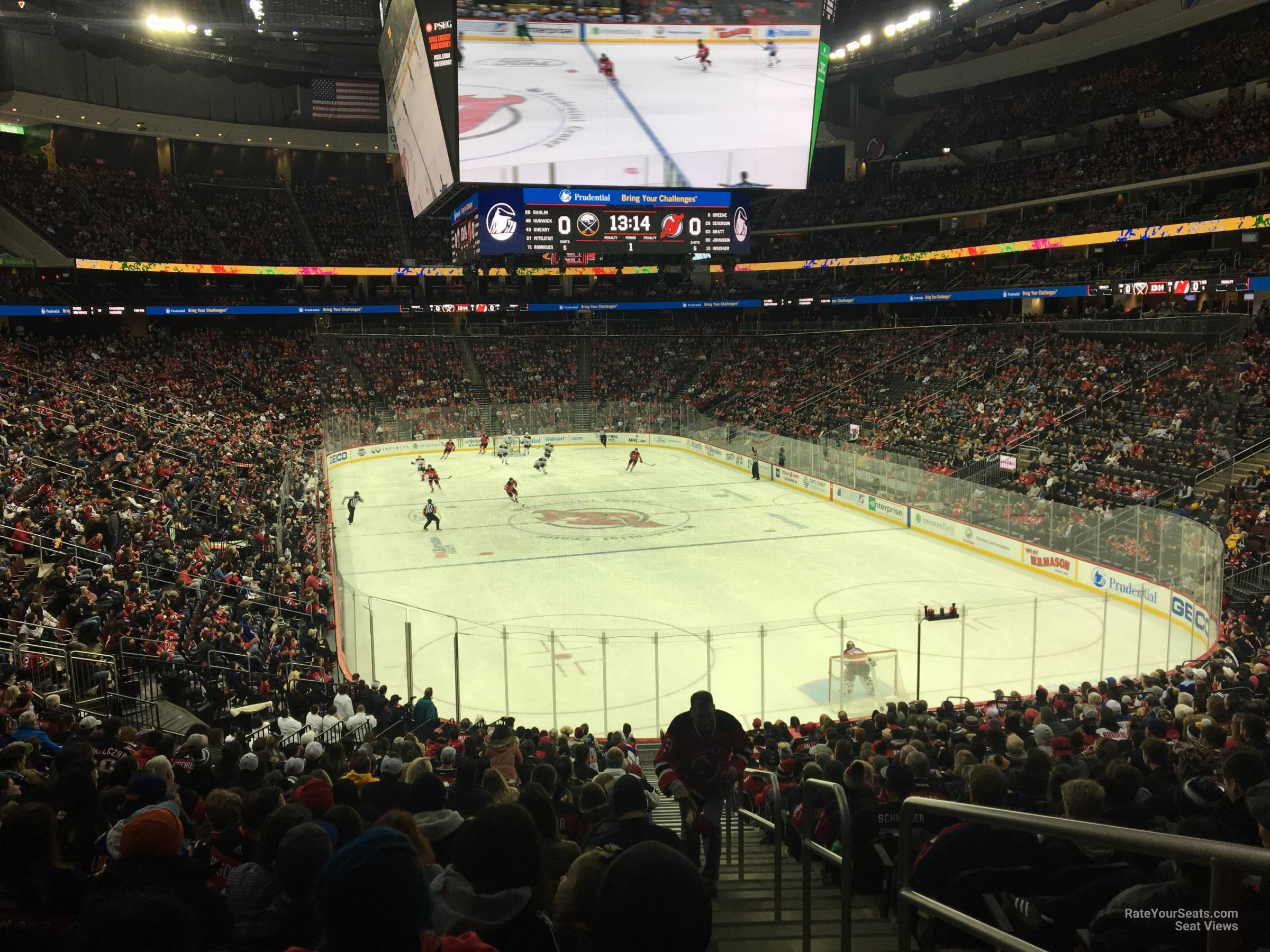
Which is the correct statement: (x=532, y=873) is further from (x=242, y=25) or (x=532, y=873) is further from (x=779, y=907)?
(x=242, y=25)

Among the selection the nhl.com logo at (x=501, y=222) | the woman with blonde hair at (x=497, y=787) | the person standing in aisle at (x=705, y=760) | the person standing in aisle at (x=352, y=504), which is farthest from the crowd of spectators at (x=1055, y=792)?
the person standing in aisle at (x=352, y=504)

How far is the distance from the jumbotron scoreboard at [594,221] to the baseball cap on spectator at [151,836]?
755 inches

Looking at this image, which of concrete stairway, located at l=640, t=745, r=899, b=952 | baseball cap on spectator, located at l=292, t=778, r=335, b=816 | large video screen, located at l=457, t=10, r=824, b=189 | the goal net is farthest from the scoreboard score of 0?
baseball cap on spectator, located at l=292, t=778, r=335, b=816

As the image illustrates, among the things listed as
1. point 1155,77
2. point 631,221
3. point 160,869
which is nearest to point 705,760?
point 160,869

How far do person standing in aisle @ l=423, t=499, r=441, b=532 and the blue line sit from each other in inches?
505

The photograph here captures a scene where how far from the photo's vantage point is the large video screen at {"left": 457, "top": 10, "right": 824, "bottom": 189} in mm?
19625

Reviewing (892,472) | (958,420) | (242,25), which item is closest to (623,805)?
(892,472)

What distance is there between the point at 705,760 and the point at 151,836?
3236 millimetres

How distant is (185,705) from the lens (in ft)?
40.2

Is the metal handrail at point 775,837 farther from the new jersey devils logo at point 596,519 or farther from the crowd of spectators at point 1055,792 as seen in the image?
the new jersey devils logo at point 596,519

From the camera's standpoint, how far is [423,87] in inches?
811

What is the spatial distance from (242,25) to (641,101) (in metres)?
30.8

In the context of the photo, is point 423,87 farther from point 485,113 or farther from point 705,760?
point 705,760

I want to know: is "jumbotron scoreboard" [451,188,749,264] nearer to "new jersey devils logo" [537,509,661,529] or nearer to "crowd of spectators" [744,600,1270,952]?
Answer: "new jersey devils logo" [537,509,661,529]
